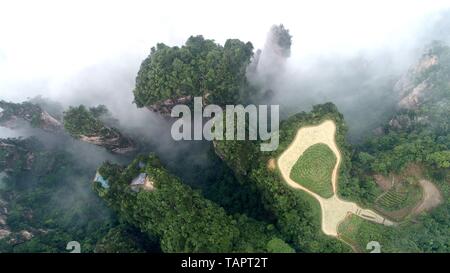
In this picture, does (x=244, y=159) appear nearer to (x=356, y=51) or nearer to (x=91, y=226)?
(x=91, y=226)

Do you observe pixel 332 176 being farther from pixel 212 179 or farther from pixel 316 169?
pixel 212 179

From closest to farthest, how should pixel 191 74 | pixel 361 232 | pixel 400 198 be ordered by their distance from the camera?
1. pixel 361 232
2. pixel 400 198
3. pixel 191 74

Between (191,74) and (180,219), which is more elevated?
(191,74)

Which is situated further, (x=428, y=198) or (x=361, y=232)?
(x=428, y=198)

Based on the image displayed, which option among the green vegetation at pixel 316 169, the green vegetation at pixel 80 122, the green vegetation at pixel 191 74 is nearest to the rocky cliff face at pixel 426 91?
the green vegetation at pixel 316 169

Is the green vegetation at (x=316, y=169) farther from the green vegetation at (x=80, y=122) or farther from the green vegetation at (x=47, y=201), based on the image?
the green vegetation at (x=80, y=122)

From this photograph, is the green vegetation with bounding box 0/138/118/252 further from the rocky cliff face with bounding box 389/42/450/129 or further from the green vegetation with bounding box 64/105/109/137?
the rocky cliff face with bounding box 389/42/450/129

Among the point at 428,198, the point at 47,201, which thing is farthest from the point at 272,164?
the point at 47,201

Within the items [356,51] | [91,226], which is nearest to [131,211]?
[91,226]
